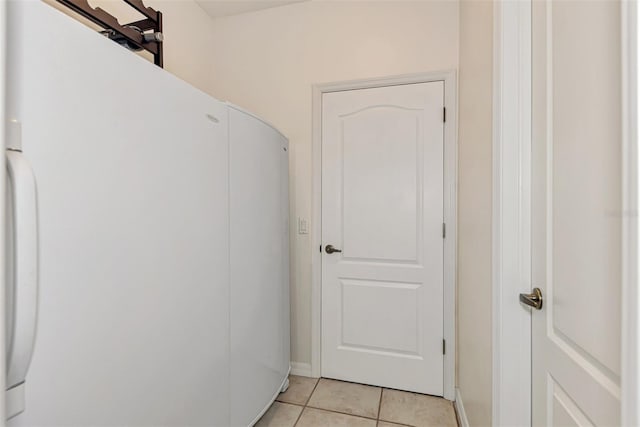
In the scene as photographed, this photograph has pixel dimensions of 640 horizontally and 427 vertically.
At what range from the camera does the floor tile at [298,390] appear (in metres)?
1.86

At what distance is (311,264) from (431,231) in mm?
876

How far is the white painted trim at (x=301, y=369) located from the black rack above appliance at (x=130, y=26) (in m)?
2.13

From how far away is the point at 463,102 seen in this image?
1.72 m

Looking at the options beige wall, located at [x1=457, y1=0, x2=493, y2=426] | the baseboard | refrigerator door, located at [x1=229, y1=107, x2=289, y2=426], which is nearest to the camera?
A: beige wall, located at [x1=457, y1=0, x2=493, y2=426]

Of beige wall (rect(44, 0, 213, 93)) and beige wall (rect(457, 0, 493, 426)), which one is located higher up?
beige wall (rect(44, 0, 213, 93))

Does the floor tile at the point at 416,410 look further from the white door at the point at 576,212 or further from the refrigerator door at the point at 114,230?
the refrigerator door at the point at 114,230

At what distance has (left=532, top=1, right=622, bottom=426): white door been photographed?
587 millimetres

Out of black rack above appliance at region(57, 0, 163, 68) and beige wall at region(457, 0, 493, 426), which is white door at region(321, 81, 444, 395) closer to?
beige wall at region(457, 0, 493, 426)

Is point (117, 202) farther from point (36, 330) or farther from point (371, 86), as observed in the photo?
point (371, 86)

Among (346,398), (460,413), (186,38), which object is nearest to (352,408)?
(346,398)

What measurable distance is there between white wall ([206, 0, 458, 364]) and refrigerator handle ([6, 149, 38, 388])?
5.39 ft

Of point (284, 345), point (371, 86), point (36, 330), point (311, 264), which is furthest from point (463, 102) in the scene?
point (36, 330)

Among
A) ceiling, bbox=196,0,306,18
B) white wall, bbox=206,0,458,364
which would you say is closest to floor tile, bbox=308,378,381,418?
white wall, bbox=206,0,458,364

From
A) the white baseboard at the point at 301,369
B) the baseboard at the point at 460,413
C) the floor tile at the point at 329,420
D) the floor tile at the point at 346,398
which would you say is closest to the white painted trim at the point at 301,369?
the white baseboard at the point at 301,369
